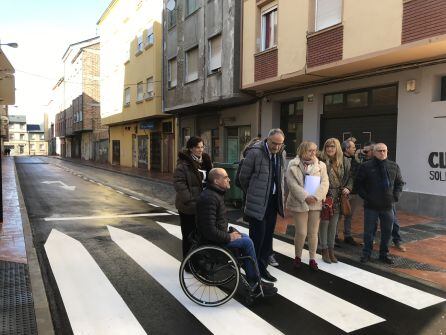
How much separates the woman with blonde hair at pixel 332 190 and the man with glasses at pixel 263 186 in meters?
1.10

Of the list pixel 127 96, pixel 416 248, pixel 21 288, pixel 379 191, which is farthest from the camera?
pixel 127 96

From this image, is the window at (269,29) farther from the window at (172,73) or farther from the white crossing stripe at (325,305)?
the white crossing stripe at (325,305)

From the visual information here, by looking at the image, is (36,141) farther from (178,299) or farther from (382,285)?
(382,285)

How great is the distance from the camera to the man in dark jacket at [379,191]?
19.0 feet

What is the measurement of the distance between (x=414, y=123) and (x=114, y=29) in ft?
93.4

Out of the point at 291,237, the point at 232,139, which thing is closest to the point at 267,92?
the point at 232,139

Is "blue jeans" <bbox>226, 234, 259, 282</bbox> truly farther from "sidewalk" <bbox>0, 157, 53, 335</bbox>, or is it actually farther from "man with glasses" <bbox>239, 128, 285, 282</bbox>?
"sidewalk" <bbox>0, 157, 53, 335</bbox>

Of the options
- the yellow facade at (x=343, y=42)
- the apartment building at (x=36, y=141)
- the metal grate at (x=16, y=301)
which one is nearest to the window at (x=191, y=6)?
the yellow facade at (x=343, y=42)

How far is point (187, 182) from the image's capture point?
488cm

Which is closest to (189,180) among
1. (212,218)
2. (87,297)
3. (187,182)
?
(187,182)

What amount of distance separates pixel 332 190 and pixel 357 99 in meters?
6.37

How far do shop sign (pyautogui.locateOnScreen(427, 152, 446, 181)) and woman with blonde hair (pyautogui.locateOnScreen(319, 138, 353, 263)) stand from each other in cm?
425

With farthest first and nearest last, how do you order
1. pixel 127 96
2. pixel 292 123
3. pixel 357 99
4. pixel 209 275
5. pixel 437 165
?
1. pixel 127 96
2. pixel 292 123
3. pixel 357 99
4. pixel 437 165
5. pixel 209 275

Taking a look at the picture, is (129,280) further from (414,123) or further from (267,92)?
(267,92)
